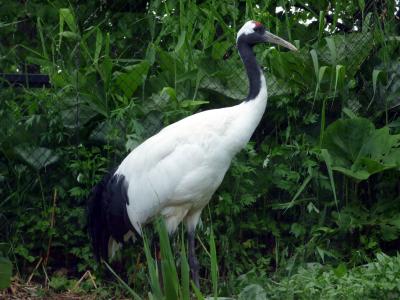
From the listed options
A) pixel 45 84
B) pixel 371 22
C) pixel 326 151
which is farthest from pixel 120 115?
pixel 371 22

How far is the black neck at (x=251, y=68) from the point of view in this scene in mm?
6441

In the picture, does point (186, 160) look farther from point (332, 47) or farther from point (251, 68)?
point (332, 47)

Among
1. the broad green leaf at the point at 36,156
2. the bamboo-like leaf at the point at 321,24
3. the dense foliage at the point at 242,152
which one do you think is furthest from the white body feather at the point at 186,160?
the bamboo-like leaf at the point at 321,24

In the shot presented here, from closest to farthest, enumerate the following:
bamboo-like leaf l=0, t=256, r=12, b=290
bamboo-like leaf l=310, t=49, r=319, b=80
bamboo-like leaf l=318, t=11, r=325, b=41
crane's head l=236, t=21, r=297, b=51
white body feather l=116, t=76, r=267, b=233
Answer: bamboo-like leaf l=0, t=256, r=12, b=290
white body feather l=116, t=76, r=267, b=233
crane's head l=236, t=21, r=297, b=51
bamboo-like leaf l=310, t=49, r=319, b=80
bamboo-like leaf l=318, t=11, r=325, b=41

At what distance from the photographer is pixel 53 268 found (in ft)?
23.6

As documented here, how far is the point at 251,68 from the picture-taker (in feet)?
21.6

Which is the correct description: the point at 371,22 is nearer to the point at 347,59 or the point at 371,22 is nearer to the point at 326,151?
the point at 347,59

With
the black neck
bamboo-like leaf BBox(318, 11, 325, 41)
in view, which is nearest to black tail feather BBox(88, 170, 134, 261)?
the black neck

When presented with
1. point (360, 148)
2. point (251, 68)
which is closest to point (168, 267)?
point (251, 68)

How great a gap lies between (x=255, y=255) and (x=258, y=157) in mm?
669

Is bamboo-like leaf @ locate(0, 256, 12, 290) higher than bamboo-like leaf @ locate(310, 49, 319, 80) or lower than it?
lower

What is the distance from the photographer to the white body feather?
249 inches

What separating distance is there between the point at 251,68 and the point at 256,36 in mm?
280

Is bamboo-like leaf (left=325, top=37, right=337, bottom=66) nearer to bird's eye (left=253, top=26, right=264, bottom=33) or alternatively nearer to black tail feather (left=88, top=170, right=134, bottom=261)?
bird's eye (left=253, top=26, right=264, bottom=33)
